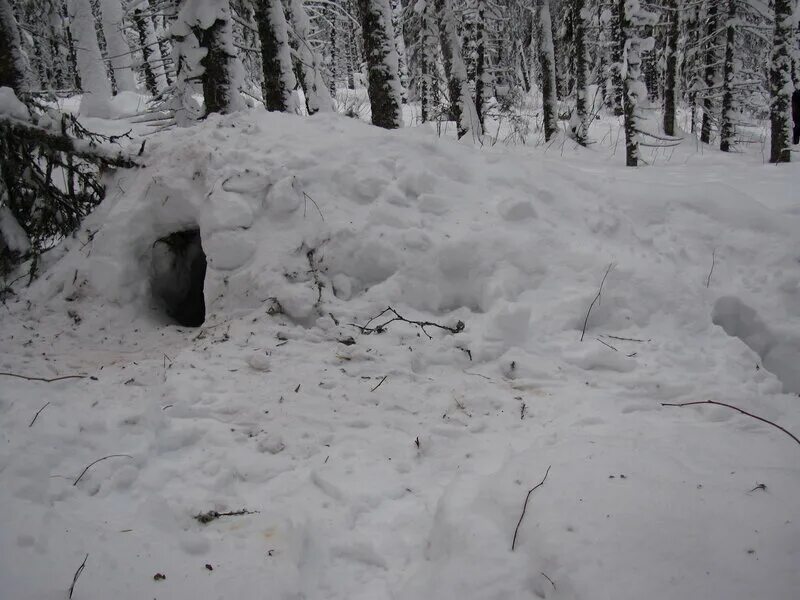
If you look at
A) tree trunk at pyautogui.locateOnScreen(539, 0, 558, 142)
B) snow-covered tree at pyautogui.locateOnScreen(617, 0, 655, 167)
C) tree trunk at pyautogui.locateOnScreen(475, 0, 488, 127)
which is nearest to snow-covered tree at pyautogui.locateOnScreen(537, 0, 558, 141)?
tree trunk at pyautogui.locateOnScreen(539, 0, 558, 142)

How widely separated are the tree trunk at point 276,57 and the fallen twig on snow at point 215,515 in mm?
7629

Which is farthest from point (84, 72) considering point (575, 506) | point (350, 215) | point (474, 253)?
point (575, 506)

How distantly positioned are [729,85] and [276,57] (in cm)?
1287

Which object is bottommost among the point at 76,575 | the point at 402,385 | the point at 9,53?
the point at 402,385

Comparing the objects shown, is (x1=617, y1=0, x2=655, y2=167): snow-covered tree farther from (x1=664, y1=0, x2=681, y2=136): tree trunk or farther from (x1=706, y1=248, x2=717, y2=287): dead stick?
(x1=706, y1=248, x2=717, y2=287): dead stick

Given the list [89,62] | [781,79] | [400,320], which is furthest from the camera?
[89,62]

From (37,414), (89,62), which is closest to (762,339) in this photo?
(37,414)

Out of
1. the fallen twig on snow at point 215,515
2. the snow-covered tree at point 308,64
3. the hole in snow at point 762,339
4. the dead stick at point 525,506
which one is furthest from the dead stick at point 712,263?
the snow-covered tree at point 308,64

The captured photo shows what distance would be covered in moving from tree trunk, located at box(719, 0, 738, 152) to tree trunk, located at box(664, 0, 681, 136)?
61.0 inches

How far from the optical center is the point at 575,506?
7.14 feet

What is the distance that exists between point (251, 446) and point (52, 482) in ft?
3.15

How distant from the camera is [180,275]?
568 cm

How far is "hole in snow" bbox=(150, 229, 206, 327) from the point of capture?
5273 millimetres

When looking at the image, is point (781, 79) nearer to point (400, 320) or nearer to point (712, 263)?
point (712, 263)
